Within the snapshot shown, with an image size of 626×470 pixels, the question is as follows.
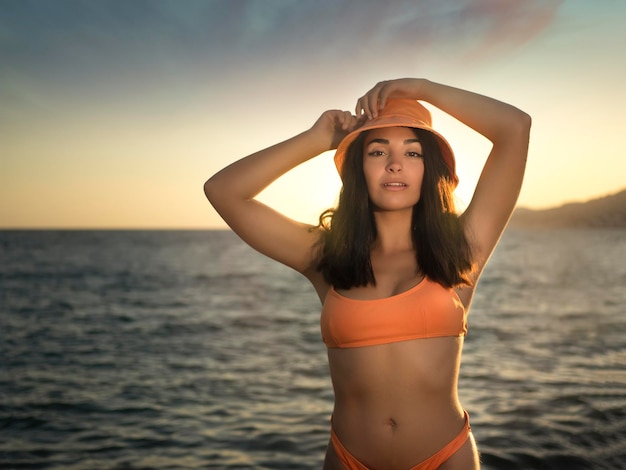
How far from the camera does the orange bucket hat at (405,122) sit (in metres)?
2.86

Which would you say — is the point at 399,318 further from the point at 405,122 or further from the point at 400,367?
the point at 405,122

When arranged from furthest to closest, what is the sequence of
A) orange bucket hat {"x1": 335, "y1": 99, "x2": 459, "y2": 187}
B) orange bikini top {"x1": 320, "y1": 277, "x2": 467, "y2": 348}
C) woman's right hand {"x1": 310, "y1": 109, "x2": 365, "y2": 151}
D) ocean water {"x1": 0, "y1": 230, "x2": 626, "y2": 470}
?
ocean water {"x1": 0, "y1": 230, "x2": 626, "y2": 470}
woman's right hand {"x1": 310, "y1": 109, "x2": 365, "y2": 151}
orange bucket hat {"x1": 335, "y1": 99, "x2": 459, "y2": 187}
orange bikini top {"x1": 320, "y1": 277, "x2": 467, "y2": 348}

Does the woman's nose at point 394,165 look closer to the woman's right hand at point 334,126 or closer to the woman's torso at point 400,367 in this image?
the woman's right hand at point 334,126

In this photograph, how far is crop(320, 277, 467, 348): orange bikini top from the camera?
106 inches

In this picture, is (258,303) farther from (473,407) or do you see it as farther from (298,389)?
(473,407)

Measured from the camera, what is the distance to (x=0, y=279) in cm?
3894

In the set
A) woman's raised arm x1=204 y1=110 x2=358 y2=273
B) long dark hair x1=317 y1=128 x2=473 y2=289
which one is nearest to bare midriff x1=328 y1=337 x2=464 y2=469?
long dark hair x1=317 y1=128 x2=473 y2=289

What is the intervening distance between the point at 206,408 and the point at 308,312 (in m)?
13.4

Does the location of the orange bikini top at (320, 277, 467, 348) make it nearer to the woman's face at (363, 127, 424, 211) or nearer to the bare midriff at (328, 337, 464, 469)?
the bare midriff at (328, 337, 464, 469)

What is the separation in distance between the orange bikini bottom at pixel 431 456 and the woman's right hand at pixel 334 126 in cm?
139

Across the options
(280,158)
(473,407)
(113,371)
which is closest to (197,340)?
(113,371)

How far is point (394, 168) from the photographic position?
2896mm

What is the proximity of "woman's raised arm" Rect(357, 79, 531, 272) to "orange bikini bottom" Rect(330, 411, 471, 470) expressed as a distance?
788 mm

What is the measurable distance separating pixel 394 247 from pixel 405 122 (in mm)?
625
